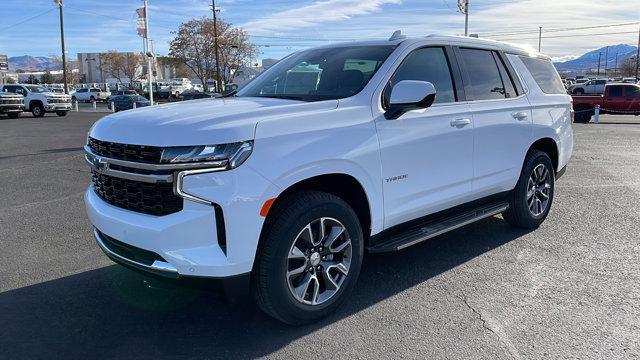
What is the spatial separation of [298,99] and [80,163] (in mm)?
8268

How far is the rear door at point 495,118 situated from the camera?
4770 mm

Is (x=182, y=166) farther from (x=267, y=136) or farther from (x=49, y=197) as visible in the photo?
(x=49, y=197)

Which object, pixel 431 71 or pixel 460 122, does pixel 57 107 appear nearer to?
pixel 431 71

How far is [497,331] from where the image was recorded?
3.54 meters

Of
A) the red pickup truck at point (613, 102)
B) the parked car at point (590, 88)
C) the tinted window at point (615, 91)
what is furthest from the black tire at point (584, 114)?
the parked car at point (590, 88)

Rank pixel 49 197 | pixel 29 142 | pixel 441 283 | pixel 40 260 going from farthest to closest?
pixel 29 142 < pixel 49 197 < pixel 40 260 < pixel 441 283

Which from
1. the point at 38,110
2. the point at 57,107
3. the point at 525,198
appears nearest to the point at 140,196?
the point at 525,198

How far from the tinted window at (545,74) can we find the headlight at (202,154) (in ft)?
12.7

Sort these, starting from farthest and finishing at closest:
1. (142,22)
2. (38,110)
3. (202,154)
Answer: (38,110)
(142,22)
(202,154)

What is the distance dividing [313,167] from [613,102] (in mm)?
24844

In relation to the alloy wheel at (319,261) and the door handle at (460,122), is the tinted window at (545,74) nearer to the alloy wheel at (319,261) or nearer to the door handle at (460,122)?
the door handle at (460,122)

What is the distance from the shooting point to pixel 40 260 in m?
4.91

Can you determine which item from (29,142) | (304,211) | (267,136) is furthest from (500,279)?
(29,142)

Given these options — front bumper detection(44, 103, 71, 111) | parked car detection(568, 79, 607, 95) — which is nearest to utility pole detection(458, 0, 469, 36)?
parked car detection(568, 79, 607, 95)
